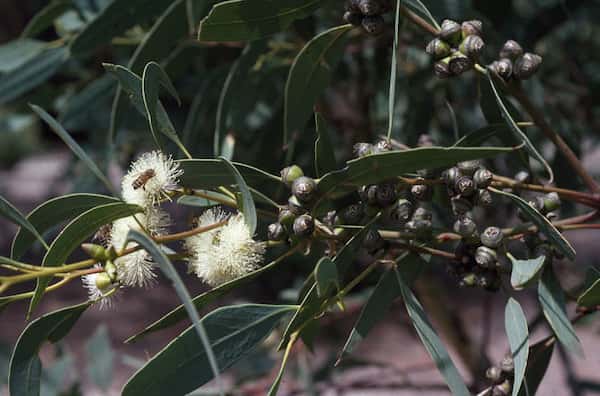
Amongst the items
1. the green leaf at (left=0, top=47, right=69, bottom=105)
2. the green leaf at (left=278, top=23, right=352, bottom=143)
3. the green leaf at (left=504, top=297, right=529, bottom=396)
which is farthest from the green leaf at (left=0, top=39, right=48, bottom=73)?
the green leaf at (left=504, top=297, right=529, bottom=396)

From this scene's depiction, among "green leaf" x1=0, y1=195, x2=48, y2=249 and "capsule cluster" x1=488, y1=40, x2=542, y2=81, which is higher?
"capsule cluster" x1=488, y1=40, x2=542, y2=81

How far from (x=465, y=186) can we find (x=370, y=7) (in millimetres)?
216

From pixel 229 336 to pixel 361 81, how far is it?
101 cm

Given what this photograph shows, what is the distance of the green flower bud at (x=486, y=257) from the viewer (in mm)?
690

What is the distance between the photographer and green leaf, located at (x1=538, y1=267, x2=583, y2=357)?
28.2 inches

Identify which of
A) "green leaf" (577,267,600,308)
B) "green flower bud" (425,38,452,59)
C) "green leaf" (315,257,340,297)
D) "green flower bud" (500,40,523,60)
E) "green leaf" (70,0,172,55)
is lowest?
"green leaf" (577,267,600,308)

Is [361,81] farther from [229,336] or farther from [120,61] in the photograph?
[229,336]

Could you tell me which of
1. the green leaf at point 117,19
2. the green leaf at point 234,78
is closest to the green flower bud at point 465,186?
the green leaf at point 234,78

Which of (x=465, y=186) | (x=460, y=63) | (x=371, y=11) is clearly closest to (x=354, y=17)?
(x=371, y=11)

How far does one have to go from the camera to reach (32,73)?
1209 millimetres

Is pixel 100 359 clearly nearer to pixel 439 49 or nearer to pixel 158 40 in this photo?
pixel 158 40

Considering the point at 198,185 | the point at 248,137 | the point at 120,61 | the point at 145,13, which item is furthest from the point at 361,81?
the point at 198,185

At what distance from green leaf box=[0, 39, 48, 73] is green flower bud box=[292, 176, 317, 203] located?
0.74m

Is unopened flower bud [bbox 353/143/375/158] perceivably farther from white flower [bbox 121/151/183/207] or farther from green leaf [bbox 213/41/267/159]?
green leaf [bbox 213/41/267/159]
